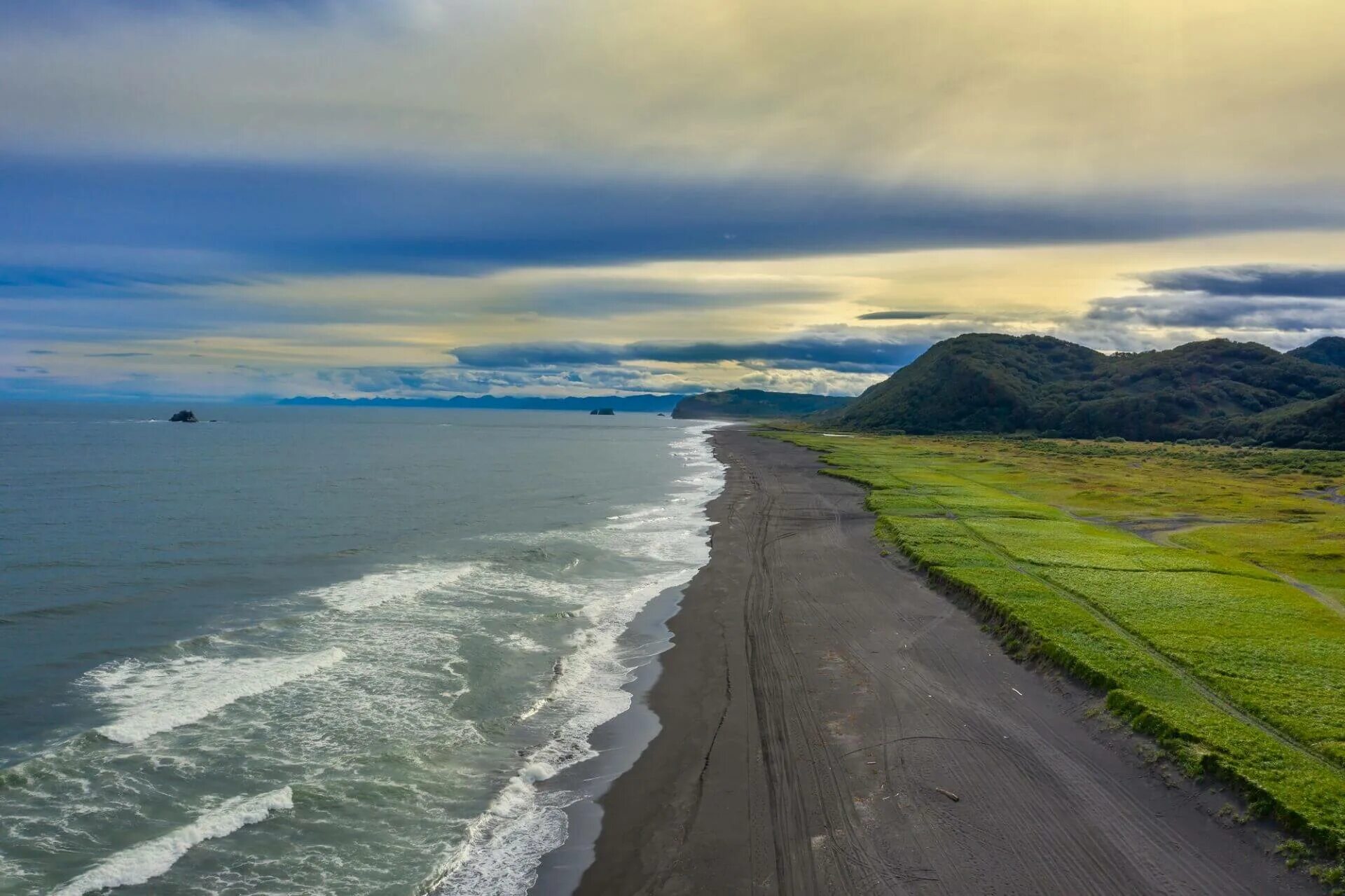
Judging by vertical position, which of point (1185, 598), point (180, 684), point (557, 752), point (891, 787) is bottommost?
point (557, 752)

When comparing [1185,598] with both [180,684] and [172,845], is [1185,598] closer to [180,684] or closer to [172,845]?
[172,845]

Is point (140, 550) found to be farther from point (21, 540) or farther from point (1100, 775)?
point (1100, 775)

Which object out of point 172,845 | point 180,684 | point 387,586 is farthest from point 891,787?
point 387,586

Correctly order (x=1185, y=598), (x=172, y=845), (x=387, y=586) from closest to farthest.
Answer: (x=172, y=845), (x=1185, y=598), (x=387, y=586)

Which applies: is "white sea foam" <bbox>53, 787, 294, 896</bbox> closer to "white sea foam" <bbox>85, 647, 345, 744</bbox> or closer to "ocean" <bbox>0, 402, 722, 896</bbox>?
"ocean" <bbox>0, 402, 722, 896</bbox>

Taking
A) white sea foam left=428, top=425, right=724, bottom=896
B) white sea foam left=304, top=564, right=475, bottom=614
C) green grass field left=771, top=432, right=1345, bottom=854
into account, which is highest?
green grass field left=771, top=432, right=1345, bottom=854

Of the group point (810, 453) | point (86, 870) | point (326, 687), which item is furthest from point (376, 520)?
point (810, 453)

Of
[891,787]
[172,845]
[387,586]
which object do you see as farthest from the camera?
[387,586]

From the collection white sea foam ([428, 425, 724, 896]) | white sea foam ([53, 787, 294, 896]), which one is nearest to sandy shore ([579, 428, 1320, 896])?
white sea foam ([428, 425, 724, 896])
